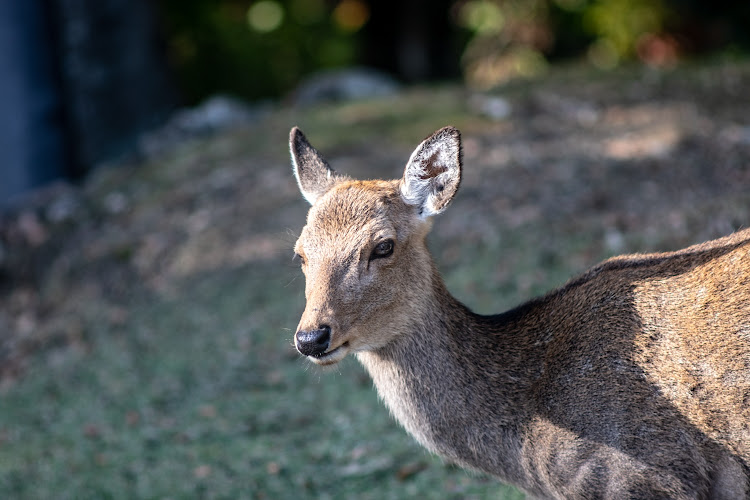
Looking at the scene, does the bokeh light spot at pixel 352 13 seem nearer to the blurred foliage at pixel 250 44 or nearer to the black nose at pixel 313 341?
the blurred foliage at pixel 250 44

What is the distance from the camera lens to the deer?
390 centimetres

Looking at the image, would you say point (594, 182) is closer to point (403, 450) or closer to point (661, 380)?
point (403, 450)

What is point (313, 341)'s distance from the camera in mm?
4043

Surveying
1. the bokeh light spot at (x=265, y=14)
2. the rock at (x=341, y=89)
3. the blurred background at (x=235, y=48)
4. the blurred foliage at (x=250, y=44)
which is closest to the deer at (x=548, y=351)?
the blurred background at (x=235, y=48)

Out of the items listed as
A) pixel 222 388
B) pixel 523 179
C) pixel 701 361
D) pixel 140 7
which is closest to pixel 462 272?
pixel 523 179

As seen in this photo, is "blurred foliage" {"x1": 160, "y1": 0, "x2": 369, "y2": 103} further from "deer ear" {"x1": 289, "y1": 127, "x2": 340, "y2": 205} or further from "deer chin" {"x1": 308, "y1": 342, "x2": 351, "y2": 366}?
"deer chin" {"x1": 308, "y1": 342, "x2": 351, "y2": 366}

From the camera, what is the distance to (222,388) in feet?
26.8

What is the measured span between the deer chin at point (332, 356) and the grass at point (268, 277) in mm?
1085

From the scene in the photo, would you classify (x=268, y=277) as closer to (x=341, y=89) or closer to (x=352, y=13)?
(x=341, y=89)

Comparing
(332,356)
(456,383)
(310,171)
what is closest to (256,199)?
(310,171)

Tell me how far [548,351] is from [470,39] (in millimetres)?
15915

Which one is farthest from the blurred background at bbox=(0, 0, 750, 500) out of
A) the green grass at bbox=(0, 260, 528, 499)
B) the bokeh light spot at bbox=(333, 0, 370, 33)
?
the bokeh light spot at bbox=(333, 0, 370, 33)

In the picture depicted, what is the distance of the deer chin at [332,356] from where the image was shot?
4129 millimetres

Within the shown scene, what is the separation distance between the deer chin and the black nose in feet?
0.12
